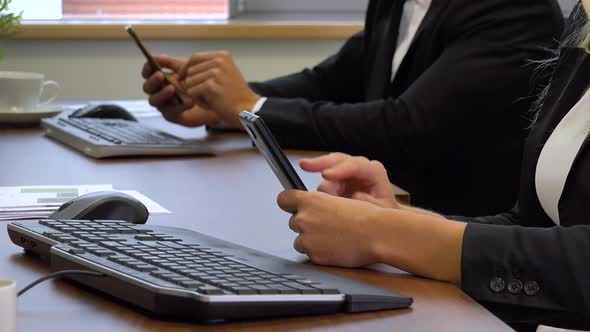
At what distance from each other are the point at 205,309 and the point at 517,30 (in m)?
1.25

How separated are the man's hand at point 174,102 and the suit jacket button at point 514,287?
3.73 ft

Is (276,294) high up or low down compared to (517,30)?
down

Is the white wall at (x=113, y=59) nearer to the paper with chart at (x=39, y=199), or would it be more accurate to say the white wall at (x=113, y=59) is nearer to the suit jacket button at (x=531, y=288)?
the paper with chart at (x=39, y=199)

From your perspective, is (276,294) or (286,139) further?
(286,139)

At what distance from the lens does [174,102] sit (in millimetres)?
2082

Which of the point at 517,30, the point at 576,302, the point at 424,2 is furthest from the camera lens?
the point at 424,2

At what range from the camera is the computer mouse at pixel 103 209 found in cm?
103

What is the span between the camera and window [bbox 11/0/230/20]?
339cm

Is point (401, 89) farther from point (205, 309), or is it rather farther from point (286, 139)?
point (205, 309)

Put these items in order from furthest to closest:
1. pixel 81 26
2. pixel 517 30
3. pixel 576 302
→ pixel 81 26, pixel 517 30, pixel 576 302

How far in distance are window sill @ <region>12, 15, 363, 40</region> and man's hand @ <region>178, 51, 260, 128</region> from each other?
1.31 m

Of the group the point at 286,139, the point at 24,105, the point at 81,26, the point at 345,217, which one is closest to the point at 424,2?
the point at 286,139

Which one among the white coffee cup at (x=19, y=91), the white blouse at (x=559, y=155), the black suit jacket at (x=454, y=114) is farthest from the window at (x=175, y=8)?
the white blouse at (x=559, y=155)

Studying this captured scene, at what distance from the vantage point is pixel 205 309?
73 centimetres
